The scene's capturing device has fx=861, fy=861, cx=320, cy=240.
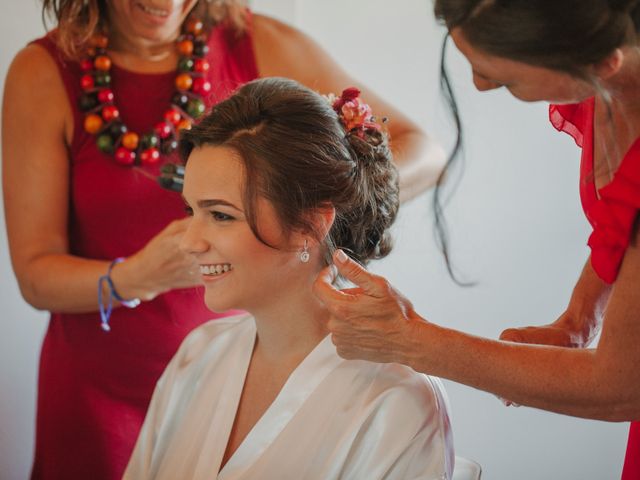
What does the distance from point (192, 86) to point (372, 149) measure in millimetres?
560

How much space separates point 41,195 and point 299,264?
1.92 feet

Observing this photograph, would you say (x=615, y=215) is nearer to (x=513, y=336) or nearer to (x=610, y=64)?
(x=610, y=64)

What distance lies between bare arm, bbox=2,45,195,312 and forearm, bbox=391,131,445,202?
1.60 feet

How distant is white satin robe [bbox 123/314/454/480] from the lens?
1.33 metres

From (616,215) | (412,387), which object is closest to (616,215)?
(616,215)

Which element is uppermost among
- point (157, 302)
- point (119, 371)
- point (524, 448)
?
point (157, 302)

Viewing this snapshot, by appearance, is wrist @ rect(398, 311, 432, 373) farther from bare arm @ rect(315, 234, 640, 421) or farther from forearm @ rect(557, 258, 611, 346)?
forearm @ rect(557, 258, 611, 346)

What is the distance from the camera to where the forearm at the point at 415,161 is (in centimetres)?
176

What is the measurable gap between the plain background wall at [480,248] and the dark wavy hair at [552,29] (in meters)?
1.36

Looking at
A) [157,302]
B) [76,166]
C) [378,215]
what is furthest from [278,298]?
[76,166]

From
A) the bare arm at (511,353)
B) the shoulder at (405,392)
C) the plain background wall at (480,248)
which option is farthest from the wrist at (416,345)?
the plain background wall at (480,248)

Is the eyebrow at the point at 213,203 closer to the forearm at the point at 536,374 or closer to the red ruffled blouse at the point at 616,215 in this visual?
the forearm at the point at 536,374

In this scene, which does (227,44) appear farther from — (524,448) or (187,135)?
(524,448)

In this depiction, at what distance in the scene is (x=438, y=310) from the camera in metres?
2.61
